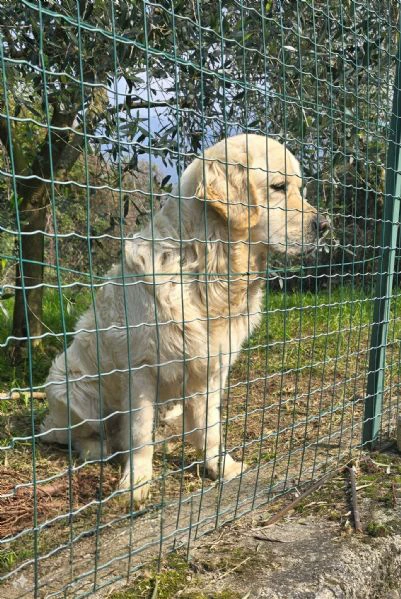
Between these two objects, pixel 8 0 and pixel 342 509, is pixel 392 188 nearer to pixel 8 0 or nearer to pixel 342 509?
pixel 342 509

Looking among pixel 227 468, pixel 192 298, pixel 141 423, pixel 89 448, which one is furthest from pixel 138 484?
pixel 192 298

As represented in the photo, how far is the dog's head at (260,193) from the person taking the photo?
294 cm

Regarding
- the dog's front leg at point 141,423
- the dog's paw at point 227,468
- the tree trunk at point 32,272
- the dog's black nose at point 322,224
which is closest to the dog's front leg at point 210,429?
the dog's paw at point 227,468

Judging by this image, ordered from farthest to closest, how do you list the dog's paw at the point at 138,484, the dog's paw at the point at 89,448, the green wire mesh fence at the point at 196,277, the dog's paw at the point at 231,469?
the dog's paw at the point at 89,448, the dog's paw at the point at 231,469, the dog's paw at the point at 138,484, the green wire mesh fence at the point at 196,277

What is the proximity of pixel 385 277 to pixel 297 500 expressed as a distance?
51.8 inches

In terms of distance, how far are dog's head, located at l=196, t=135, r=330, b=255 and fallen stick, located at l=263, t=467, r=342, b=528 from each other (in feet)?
3.80

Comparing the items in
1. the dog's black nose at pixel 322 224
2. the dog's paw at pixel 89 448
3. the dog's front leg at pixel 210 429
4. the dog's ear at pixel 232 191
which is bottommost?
the dog's paw at pixel 89 448

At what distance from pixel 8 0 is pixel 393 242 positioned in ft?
8.33

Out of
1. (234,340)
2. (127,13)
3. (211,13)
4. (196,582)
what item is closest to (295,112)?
(211,13)

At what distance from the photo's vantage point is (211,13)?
12.2ft

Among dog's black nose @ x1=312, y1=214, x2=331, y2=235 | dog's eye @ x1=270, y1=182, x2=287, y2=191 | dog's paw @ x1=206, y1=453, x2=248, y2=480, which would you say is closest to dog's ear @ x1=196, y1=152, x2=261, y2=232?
dog's eye @ x1=270, y1=182, x2=287, y2=191

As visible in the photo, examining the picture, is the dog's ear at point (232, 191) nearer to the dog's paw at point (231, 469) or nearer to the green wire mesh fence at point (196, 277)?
the green wire mesh fence at point (196, 277)

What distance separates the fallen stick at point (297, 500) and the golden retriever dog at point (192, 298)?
35 cm

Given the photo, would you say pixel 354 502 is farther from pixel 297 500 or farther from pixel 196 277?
pixel 196 277
